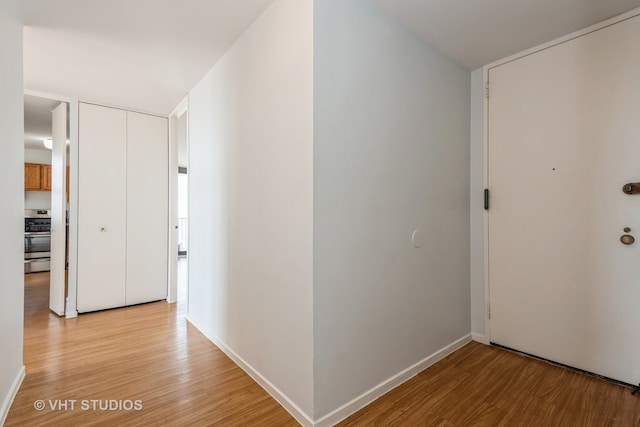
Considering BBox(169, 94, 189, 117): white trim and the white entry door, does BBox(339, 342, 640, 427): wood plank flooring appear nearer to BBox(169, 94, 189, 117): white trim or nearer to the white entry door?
the white entry door

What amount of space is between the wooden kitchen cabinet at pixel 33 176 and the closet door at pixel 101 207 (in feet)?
12.8

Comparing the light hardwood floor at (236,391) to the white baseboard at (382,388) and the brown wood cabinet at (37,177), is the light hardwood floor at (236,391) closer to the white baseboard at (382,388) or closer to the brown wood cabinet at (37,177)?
the white baseboard at (382,388)

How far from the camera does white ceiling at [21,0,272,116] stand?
1891 millimetres

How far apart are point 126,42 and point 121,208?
2.08m

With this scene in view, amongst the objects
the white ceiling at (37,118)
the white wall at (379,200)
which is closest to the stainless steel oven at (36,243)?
the white ceiling at (37,118)

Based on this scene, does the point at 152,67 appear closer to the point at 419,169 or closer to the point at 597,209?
the point at 419,169

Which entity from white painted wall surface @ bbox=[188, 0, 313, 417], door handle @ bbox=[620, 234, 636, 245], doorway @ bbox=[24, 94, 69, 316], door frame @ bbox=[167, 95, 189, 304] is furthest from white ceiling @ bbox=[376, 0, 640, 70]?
doorway @ bbox=[24, 94, 69, 316]

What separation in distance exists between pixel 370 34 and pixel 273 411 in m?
2.35

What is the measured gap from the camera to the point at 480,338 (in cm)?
262

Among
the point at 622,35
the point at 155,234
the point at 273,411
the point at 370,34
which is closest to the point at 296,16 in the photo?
the point at 370,34

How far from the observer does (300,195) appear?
5.28 ft

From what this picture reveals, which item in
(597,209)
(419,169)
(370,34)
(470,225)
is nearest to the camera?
(370,34)

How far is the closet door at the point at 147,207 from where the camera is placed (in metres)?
3.66

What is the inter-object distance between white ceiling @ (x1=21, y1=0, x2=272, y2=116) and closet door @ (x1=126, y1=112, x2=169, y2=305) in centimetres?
65
